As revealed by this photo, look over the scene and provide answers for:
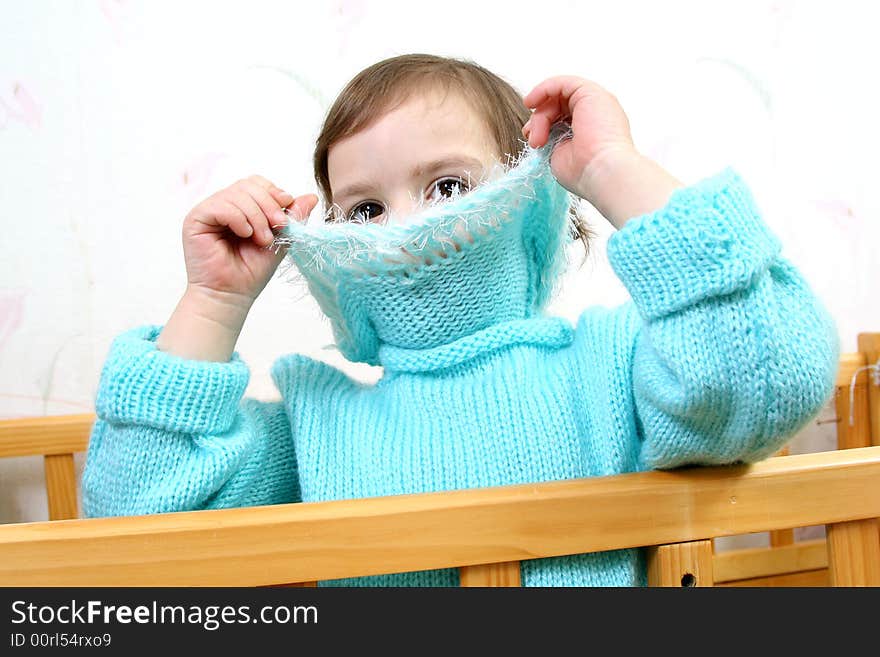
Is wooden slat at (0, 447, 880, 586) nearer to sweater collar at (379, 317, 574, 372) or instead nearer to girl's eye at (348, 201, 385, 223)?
sweater collar at (379, 317, 574, 372)

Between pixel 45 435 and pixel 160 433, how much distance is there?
0.46m

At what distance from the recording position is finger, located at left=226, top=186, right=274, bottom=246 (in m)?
0.61

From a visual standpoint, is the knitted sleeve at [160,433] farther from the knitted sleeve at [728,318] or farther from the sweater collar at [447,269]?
the knitted sleeve at [728,318]

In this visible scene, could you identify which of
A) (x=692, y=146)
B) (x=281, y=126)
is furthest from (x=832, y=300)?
(x=281, y=126)

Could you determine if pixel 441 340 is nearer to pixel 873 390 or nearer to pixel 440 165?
pixel 440 165

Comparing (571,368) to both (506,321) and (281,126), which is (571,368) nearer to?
(506,321)

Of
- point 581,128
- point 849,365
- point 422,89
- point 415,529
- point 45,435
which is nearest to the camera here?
point 415,529

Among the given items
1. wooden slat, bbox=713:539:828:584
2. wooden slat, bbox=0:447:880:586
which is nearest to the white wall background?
wooden slat, bbox=713:539:828:584

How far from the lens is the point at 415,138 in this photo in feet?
2.05

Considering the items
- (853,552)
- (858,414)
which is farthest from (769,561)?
(853,552)

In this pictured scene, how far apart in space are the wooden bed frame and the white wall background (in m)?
0.61

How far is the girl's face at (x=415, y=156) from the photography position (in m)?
0.62

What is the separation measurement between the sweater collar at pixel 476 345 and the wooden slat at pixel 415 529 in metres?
0.19
